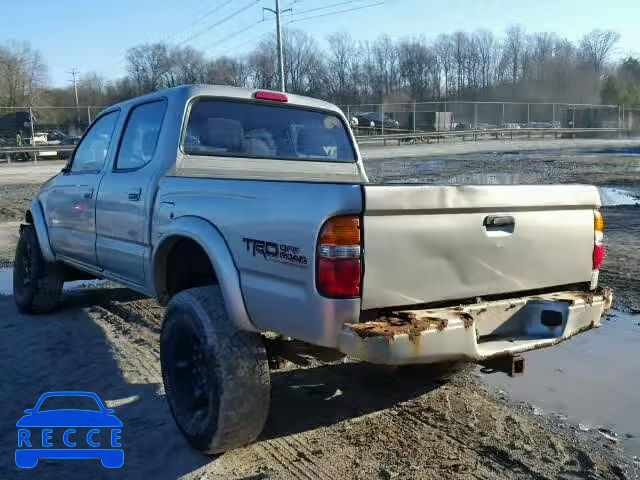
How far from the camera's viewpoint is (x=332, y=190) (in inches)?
109

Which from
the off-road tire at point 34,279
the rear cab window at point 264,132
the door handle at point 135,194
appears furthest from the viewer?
the off-road tire at point 34,279

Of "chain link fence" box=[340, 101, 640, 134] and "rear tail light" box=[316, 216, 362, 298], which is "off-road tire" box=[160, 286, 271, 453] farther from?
"chain link fence" box=[340, 101, 640, 134]

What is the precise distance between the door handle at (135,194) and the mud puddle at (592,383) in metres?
2.75

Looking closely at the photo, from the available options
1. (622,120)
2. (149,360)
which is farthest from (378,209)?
(622,120)

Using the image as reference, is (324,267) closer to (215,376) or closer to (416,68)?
(215,376)

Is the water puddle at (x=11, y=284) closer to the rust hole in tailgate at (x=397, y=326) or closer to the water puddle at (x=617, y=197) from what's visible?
the rust hole in tailgate at (x=397, y=326)

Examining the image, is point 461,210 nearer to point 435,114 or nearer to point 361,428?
point 361,428

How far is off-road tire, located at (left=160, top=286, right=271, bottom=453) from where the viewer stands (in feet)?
10.4

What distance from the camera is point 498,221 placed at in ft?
10.3

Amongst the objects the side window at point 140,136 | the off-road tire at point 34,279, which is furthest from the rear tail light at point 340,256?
the off-road tire at point 34,279

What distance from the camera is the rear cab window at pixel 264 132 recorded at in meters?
4.50

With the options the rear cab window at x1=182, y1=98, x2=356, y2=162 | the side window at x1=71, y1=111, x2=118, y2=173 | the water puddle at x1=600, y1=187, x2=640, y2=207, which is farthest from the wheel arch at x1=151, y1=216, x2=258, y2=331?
the water puddle at x1=600, y1=187, x2=640, y2=207

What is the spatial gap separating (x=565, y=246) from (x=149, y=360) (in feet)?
10.4

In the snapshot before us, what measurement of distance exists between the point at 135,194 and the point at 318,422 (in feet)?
6.33
